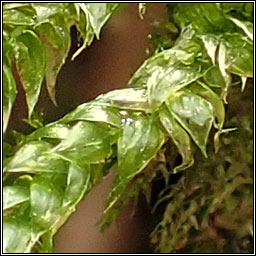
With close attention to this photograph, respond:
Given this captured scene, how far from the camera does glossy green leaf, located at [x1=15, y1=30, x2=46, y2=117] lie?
0.60 metres

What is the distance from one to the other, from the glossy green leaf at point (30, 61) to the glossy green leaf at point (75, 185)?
10 cm

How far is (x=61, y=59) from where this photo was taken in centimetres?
63

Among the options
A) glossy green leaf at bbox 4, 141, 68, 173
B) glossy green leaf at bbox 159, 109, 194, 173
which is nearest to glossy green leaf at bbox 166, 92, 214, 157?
glossy green leaf at bbox 159, 109, 194, 173

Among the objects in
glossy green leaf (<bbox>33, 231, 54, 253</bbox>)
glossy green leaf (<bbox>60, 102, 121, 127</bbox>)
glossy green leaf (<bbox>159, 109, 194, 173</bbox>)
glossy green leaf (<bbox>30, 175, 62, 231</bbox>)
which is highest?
glossy green leaf (<bbox>60, 102, 121, 127</bbox>)

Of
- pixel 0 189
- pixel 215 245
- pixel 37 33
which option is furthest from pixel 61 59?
pixel 215 245

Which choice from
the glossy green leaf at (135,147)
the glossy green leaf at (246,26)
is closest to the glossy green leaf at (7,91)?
the glossy green leaf at (135,147)

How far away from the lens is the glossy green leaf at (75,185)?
53 cm

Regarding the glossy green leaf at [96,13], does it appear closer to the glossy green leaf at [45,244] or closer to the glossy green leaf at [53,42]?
the glossy green leaf at [53,42]

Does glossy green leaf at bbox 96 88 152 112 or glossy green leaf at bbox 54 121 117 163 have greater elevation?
glossy green leaf at bbox 96 88 152 112

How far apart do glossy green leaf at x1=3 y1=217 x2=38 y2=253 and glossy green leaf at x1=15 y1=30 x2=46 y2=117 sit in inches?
5.2

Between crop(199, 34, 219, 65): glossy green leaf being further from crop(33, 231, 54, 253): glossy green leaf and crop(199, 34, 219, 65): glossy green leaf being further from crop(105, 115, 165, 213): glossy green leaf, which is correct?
crop(33, 231, 54, 253): glossy green leaf

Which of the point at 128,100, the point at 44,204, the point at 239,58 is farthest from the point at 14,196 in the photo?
the point at 239,58

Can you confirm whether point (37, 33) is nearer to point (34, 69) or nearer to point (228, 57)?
point (34, 69)

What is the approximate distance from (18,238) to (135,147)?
126mm
